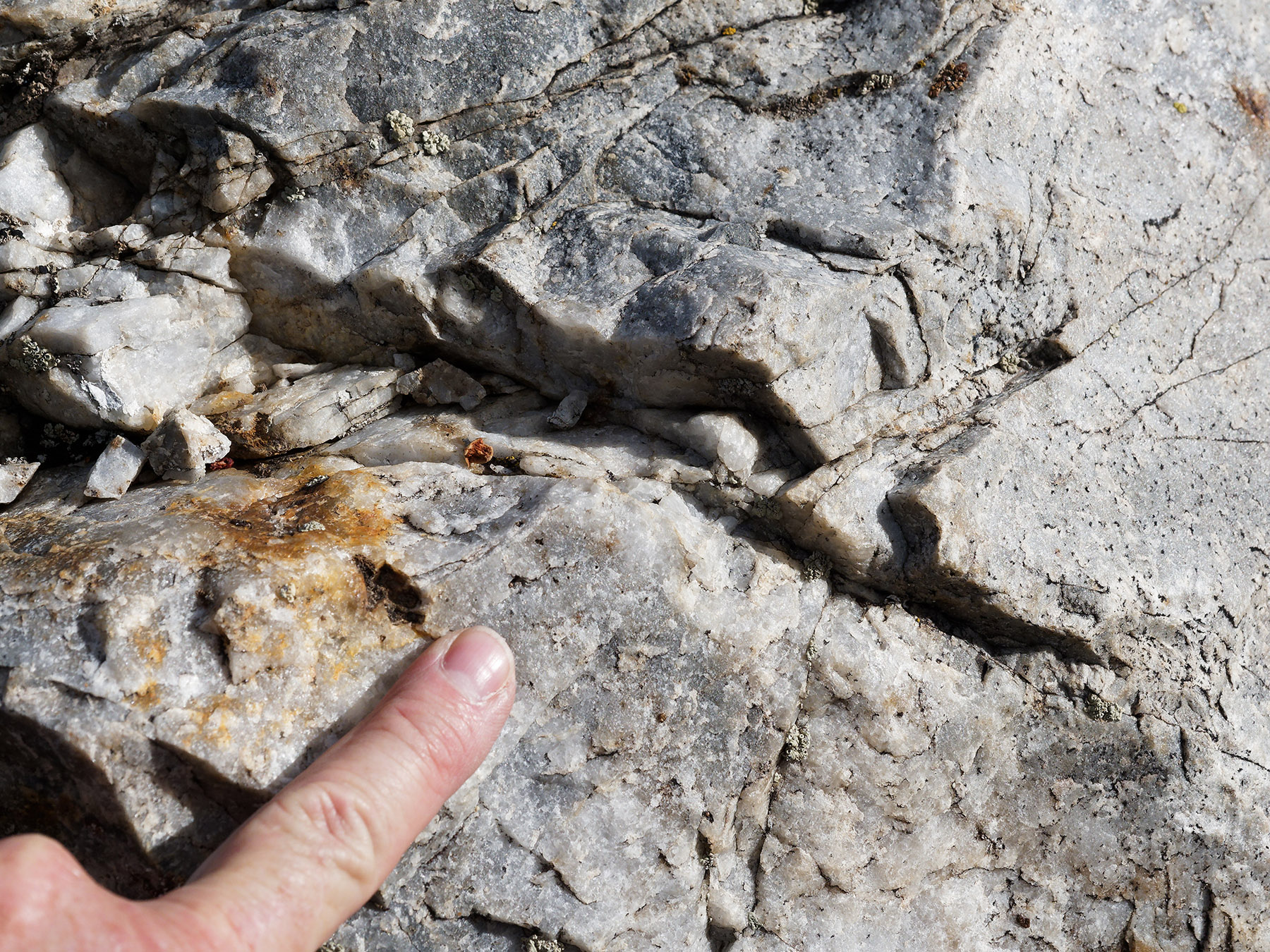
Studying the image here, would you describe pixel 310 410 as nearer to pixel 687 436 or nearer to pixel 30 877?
pixel 687 436

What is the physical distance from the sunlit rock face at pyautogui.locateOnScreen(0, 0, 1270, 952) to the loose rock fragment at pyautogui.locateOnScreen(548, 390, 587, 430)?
0.03m

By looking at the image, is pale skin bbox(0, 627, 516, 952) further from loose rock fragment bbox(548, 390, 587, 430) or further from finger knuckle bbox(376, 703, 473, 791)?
loose rock fragment bbox(548, 390, 587, 430)

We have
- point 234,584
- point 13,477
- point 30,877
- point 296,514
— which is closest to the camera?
point 30,877

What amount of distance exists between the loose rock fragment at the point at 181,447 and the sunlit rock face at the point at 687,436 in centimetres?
2

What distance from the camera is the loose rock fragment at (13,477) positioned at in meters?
3.79

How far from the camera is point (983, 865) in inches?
163

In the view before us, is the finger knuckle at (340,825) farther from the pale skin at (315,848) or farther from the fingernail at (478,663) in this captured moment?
the fingernail at (478,663)

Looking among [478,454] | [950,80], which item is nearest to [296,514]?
[478,454]

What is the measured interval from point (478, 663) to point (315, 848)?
826 mm

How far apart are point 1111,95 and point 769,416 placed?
10.3 feet

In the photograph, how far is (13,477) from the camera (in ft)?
12.5

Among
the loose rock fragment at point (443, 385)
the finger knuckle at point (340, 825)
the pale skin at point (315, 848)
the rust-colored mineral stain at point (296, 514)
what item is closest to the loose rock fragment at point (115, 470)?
the rust-colored mineral stain at point (296, 514)

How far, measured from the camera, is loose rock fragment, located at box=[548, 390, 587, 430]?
4.11m

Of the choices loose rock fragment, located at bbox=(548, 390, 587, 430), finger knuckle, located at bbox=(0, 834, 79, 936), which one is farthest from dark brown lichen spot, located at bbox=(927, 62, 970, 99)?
finger knuckle, located at bbox=(0, 834, 79, 936)
